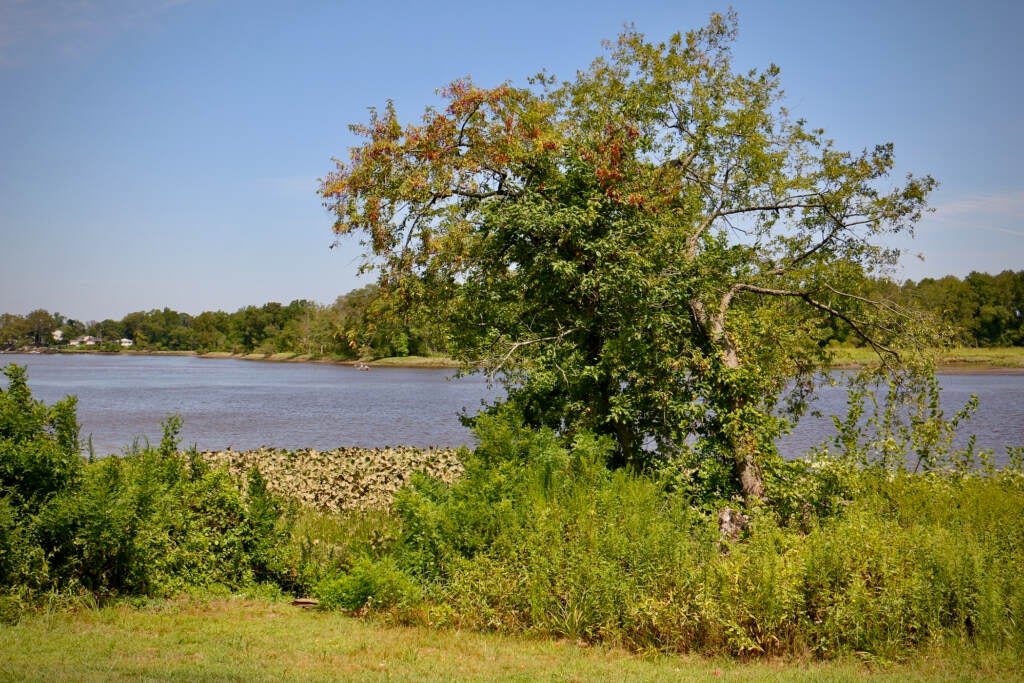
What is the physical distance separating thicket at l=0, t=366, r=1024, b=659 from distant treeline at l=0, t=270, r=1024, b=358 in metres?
4.07

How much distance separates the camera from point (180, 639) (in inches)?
289

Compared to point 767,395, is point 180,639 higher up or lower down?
lower down

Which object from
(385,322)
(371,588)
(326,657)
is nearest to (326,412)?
(385,322)

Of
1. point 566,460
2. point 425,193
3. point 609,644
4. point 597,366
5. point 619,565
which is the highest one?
Result: point 425,193

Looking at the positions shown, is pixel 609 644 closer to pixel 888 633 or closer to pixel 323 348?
pixel 888 633

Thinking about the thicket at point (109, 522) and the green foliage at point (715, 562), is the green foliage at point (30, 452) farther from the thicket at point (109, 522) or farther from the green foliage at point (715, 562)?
the green foliage at point (715, 562)

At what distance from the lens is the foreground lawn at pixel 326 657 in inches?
250

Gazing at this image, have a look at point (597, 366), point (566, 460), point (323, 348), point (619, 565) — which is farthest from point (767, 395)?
point (323, 348)

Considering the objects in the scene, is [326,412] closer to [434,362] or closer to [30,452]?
[30,452]

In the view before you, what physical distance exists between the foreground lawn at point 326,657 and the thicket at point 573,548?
0.35 m

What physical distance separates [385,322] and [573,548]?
704cm

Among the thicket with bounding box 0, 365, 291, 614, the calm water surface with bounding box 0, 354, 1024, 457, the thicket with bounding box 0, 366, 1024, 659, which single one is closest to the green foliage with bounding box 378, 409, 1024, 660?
the thicket with bounding box 0, 366, 1024, 659

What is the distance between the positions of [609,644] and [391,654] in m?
2.14

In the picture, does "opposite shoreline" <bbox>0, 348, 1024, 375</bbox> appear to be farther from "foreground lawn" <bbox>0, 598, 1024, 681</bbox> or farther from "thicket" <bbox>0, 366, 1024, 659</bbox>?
"foreground lawn" <bbox>0, 598, 1024, 681</bbox>
